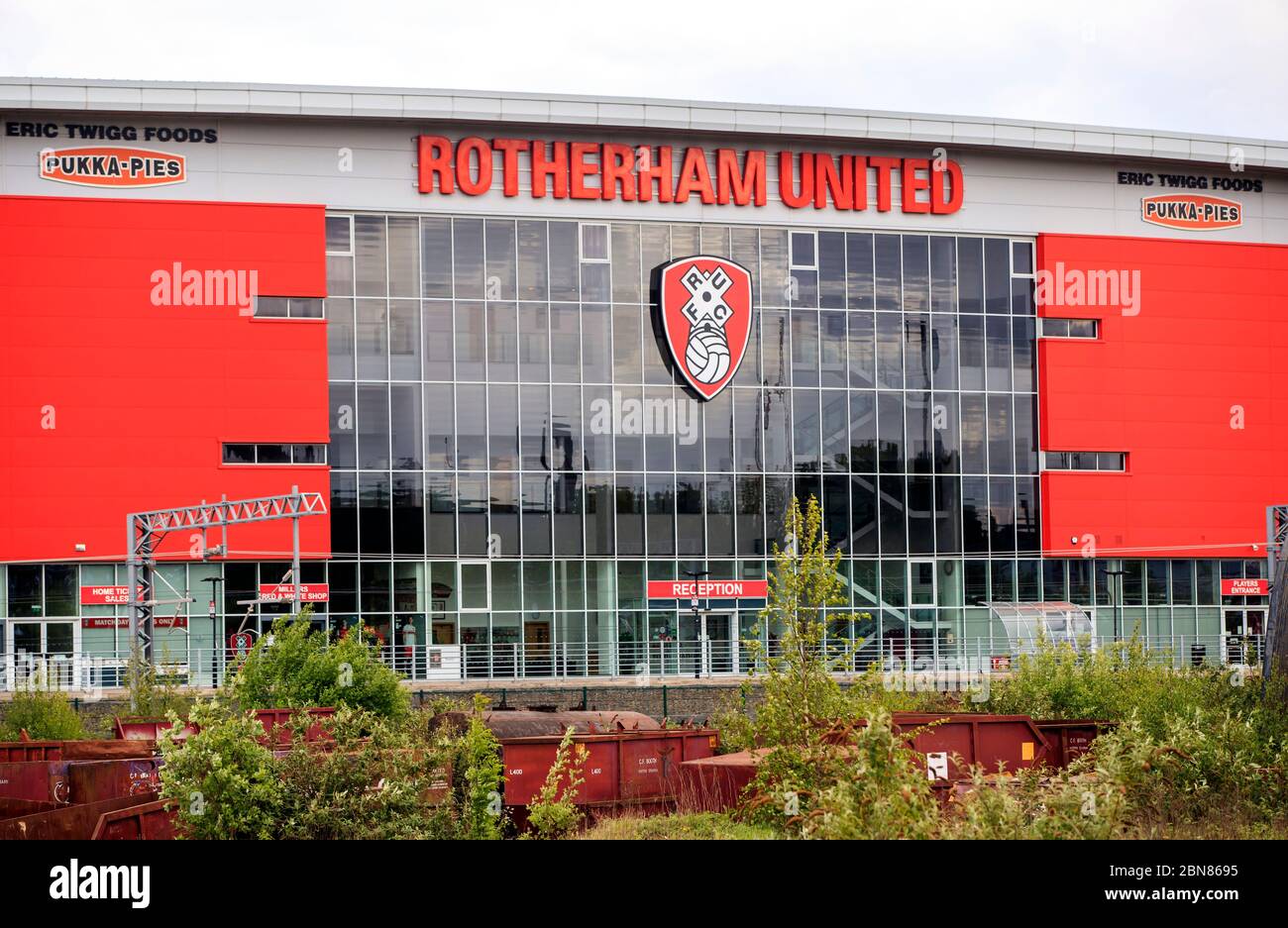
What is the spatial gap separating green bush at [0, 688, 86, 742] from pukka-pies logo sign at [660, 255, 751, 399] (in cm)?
2434

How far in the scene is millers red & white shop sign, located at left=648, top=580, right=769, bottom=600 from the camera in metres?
46.4

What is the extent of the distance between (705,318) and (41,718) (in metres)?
26.4

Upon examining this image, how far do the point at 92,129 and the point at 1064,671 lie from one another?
34.9 m

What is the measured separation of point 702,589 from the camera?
46500 mm

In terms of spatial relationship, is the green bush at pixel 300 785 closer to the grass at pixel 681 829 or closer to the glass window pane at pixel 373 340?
the grass at pixel 681 829

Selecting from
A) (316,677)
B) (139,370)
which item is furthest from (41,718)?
(139,370)

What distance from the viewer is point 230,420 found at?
43531 mm

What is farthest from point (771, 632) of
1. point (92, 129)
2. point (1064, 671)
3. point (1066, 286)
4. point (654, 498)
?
point (92, 129)

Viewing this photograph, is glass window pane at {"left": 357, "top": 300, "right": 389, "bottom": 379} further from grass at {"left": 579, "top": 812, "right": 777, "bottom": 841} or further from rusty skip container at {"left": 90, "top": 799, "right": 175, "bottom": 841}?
rusty skip container at {"left": 90, "top": 799, "right": 175, "bottom": 841}

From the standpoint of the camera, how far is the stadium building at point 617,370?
42656mm

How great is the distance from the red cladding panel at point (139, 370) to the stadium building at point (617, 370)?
4.1 inches

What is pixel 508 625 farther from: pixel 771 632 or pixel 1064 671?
pixel 1064 671

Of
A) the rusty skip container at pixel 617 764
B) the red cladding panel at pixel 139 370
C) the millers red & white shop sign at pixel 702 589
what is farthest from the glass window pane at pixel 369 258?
the rusty skip container at pixel 617 764

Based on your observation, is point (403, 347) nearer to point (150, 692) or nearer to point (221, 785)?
point (150, 692)
